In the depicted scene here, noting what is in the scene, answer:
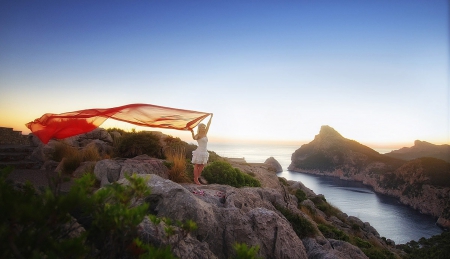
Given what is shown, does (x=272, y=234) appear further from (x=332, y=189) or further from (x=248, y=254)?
(x=332, y=189)

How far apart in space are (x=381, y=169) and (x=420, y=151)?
74071mm

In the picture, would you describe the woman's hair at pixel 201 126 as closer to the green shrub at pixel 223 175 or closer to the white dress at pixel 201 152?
the white dress at pixel 201 152

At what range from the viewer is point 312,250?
7.58 metres

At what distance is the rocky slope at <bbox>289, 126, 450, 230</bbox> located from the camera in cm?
8031

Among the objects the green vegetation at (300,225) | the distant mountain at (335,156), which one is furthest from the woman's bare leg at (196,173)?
the distant mountain at (335,156)

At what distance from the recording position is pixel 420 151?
162 metres

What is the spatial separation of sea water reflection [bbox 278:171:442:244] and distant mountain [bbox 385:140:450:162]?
7073cm

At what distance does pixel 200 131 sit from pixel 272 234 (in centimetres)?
525

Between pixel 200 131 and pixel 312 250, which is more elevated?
pixel 200 131

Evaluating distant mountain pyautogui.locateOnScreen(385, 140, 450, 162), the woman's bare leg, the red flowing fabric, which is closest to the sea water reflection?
the woman's bare leg

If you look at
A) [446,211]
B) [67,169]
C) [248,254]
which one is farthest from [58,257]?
[446,211]

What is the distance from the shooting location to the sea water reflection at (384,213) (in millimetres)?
60281

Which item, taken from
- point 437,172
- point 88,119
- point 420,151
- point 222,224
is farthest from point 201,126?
point 420,151

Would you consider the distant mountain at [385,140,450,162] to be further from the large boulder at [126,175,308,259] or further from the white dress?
the large boulder at [126,175,308,259]
